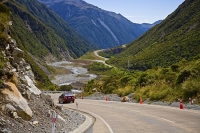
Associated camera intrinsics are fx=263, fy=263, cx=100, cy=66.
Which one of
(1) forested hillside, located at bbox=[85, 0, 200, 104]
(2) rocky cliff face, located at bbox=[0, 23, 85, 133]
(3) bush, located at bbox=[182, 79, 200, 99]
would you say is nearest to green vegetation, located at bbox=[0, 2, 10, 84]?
(2) rocky cliff face, located at bbox=[0, 23, 85, 133]

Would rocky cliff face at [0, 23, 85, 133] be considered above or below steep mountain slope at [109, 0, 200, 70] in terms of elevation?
below

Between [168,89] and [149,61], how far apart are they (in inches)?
2225

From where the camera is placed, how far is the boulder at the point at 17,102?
32.9ft

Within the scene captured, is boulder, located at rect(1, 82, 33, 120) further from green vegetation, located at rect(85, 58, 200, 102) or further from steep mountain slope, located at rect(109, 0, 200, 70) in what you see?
steep mountain slope, located at rect(109, 0, 200, 70)

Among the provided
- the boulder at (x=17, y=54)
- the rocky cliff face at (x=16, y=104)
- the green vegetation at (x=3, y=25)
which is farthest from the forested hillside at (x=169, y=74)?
the green vegetation at (x=3, y=25)

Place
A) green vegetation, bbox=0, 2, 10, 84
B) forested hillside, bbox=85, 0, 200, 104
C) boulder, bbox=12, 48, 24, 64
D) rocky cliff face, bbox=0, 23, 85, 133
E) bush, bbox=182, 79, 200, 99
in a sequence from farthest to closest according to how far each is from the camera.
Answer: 1. forested hillside, bbox=85, 0, 200, 104
2. bush, bbox=182, 79, 200, 99
3. boulder, bbox=12, 48, 24, 64
4. green vegetation, bbox=0, 2, 10, 84
5. rocky cliff face, bbox=0, 23, 85, 133

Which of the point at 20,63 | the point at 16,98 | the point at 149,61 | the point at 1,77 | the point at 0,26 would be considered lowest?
the point at 16,98

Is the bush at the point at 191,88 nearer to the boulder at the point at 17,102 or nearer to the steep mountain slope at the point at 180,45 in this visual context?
the boulder at the point at 17,102

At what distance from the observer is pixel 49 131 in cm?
1012

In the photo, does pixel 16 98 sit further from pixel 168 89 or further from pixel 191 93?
pixel 168 89

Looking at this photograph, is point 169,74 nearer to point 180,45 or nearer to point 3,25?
point 3,25

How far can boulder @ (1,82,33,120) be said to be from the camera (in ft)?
32.9

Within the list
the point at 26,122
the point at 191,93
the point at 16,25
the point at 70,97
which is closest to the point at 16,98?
the point at 26,122

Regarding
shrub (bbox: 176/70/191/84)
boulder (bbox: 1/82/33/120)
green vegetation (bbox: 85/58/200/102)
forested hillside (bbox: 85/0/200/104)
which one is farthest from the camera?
shrub (bbox: 176/70/191/84)
